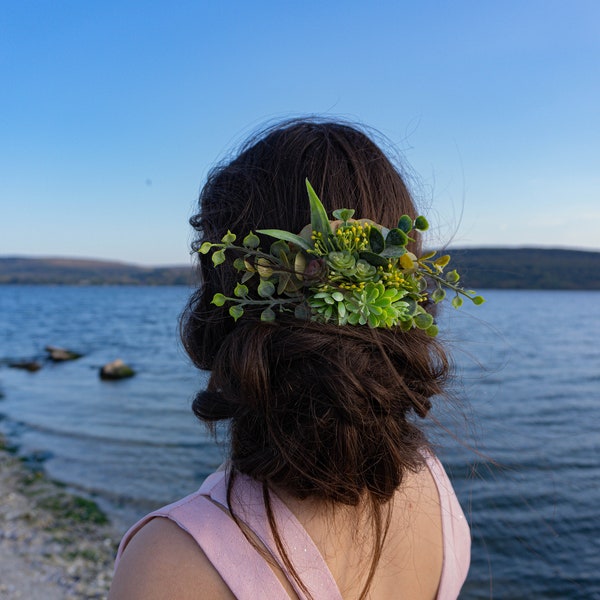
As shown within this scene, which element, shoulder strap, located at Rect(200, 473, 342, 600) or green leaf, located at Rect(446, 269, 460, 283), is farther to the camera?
green leaf, located at Rect(446, 269, 460, 283)

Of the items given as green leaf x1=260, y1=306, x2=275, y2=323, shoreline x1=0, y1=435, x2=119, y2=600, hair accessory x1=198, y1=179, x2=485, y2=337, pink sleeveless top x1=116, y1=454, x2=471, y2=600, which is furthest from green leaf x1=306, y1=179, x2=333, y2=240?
shoreline x1=0, y1=435, x2=119, y2=600

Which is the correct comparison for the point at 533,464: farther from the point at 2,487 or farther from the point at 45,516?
the point at 2,487

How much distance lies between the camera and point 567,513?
7754 mm

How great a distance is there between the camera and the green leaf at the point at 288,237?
126cm

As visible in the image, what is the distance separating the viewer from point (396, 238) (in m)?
1.30

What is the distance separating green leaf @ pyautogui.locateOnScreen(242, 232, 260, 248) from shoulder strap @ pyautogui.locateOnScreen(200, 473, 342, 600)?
2.09 ft

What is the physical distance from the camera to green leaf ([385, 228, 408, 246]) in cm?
129

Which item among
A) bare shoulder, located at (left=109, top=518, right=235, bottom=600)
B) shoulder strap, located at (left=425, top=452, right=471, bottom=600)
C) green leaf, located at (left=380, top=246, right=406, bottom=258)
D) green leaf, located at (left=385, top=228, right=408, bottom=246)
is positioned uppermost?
green leaf, located at (left=385, top=228, right=408, bottom=246)

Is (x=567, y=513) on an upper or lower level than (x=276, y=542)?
lower

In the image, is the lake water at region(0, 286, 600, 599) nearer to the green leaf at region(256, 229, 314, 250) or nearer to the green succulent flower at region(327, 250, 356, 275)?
the green succulent flower at region(327, 250, 356, 275)

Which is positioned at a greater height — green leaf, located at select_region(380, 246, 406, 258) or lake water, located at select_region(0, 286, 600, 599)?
green leaf, located at select_region(380, 246, 406, 258)

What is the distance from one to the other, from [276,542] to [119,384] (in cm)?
1794

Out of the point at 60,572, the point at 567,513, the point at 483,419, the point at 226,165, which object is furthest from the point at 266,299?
the point at 483,419

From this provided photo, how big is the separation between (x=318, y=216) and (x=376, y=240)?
0.17 metres
